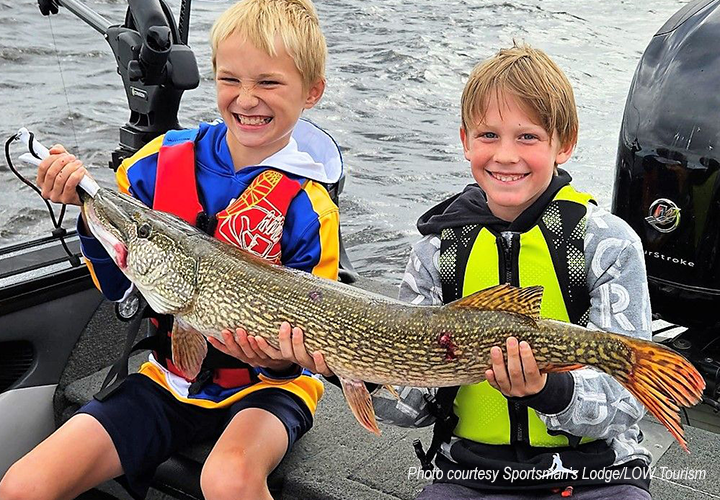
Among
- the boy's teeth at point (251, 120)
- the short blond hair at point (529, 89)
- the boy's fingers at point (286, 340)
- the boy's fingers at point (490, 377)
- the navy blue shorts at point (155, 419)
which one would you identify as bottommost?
the navy blue shorts at point (155, 419)

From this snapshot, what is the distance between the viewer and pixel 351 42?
36.6 feet

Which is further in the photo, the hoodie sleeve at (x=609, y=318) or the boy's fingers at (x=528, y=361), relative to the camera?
the hoodie sleeve at (x=609, y=318)

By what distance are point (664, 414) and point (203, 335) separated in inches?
49.1

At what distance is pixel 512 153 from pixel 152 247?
1016 millimetres

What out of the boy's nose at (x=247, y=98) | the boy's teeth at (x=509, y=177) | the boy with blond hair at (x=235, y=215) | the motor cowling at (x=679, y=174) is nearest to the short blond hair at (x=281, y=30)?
the boy with blond hair at (x=235, y=215)

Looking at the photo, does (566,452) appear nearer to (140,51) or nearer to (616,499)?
(616,499)

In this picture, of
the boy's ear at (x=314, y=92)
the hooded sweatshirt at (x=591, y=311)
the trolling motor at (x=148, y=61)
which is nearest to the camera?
the hooded sweatshirt at (x=591, y=311)

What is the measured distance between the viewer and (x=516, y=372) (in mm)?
1972

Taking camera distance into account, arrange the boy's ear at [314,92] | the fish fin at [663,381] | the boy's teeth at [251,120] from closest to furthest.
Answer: the fish fin at [663,381], the boy's teeth at [251,120], the boy's ear at [314,92]

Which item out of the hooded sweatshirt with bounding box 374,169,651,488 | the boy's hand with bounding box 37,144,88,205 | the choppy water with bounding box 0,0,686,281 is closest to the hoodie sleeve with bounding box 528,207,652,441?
the hooded sweatshirt with bounding box 374,169,651,488

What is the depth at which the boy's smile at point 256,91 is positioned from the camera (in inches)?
103

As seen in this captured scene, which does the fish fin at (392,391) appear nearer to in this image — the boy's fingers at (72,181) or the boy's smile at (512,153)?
the boy's smile at (512,153)

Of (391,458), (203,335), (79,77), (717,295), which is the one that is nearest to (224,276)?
(203,335)

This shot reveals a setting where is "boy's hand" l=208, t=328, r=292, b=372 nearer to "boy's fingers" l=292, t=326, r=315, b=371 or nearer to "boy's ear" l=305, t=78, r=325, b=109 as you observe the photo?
"boy's fingers" l=292, t=326, r=315, b=371
